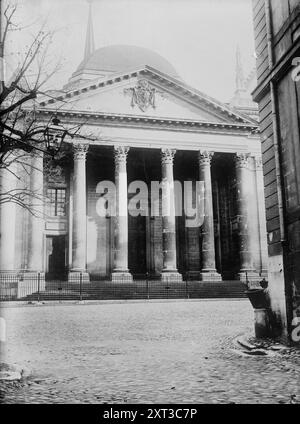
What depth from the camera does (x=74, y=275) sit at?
31.2 m

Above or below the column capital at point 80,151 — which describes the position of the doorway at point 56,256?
below

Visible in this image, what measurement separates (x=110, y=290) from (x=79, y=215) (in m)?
7.44

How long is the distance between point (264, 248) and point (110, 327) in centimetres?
2607

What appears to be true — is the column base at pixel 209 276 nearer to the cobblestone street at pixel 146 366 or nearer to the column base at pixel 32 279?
the column base at pixel 32 279

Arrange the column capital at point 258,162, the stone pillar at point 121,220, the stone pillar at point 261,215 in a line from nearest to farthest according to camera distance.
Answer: the stone pillar at point 121,220 < the stone pillar at point 261,215 < the column capital at point 258,162

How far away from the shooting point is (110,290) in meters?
27.8

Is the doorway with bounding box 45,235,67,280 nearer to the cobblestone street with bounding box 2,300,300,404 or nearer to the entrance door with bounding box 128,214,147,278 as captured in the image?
the entrance door with bounding box 128,214,147,278

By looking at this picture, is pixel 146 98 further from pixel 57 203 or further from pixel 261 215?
pixel 261 215

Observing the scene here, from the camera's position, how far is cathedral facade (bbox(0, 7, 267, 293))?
32.6 m

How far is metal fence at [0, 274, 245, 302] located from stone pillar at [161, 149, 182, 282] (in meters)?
1.87

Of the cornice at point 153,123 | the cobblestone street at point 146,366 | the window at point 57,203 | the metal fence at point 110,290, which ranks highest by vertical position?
the cornice at point 153,123

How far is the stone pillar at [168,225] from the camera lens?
33438 millimetres

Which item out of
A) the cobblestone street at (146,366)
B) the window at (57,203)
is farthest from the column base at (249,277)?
the cobblestone street at (146,366)

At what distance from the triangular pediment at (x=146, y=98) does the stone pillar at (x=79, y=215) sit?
131 inches
